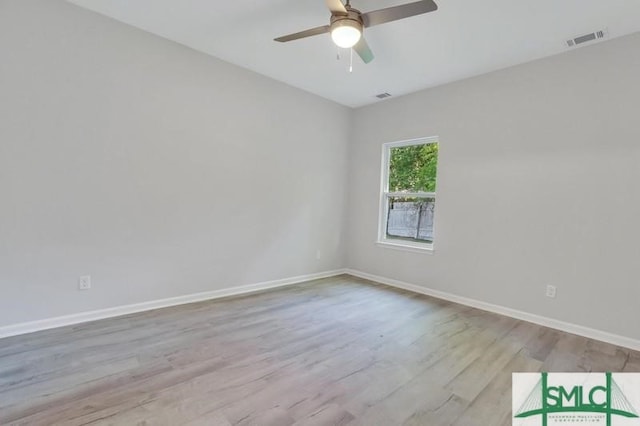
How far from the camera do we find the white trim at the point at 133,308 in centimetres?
247

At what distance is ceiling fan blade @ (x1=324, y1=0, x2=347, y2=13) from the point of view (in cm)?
192

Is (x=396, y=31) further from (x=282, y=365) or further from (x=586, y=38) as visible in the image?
(x=282, y=365)

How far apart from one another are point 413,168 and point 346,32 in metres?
2.65

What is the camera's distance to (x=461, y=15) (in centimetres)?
250

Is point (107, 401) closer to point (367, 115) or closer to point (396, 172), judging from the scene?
point (396, 172)

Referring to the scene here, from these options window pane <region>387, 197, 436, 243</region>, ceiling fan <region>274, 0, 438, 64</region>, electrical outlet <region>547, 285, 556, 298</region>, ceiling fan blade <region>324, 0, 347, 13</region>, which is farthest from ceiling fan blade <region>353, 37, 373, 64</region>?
electrical outlet <region>547, 285, 556, 298</region>

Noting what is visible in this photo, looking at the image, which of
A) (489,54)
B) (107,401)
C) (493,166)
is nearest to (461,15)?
(489,54)

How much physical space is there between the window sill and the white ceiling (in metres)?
2.18

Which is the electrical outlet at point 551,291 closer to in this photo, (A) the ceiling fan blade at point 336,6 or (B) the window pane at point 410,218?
(B) the window pane at point 410,218

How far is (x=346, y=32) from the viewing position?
2.09 metres

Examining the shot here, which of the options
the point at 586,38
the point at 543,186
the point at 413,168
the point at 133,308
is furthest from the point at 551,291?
the point at 133,308

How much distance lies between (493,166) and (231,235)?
3199 millimetres

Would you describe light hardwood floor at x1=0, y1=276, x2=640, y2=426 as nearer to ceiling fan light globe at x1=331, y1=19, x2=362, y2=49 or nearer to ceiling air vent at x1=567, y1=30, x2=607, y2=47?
ceiling fan light globe at x1=331, y1=19, x2=362, y2=49

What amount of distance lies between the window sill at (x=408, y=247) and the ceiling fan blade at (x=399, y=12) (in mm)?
2871
